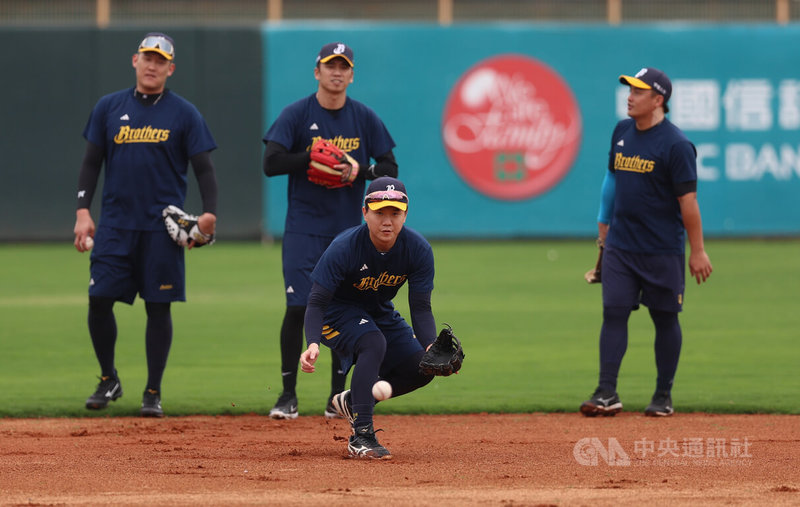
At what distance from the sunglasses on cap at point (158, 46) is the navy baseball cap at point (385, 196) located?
7.98 ft

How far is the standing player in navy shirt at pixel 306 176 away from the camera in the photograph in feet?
26.5

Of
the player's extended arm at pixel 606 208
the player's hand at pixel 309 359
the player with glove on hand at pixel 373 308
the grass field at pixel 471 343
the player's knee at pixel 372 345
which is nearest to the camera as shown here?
the player's hand at pixel 309 359

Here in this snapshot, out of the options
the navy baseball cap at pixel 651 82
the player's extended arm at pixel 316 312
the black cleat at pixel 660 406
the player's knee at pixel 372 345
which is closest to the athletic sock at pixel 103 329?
the player's extended arm at pixel 316 312

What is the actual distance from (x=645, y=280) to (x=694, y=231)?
47 cm

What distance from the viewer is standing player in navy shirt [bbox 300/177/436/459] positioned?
21.1 ft

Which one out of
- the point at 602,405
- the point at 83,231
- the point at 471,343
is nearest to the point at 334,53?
the point at 83,231

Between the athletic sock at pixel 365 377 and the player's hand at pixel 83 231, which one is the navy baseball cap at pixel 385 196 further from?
the player's hand at pixel 83 231

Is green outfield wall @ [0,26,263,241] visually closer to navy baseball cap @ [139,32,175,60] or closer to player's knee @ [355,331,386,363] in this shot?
navy baseball cap @ [139,32,175,60]

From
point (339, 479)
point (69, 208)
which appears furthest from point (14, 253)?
point (339, 479)

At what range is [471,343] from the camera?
1138 cm

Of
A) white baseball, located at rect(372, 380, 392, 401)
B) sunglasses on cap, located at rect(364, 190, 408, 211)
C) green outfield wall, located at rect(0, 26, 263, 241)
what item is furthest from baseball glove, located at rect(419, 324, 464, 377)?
green outfield wall, located at rect(0, 26, 263, 241)

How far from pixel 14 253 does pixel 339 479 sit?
16.7 m

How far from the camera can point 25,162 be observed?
898 inches

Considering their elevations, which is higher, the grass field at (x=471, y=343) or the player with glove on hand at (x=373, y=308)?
the player with glove on hand at (x=373, y=308)
